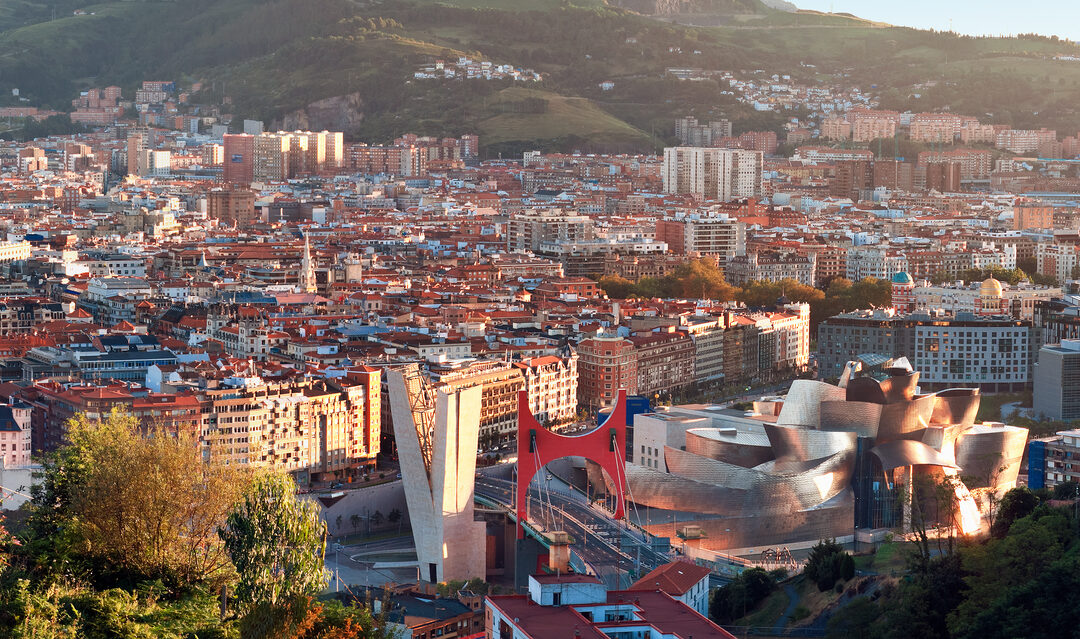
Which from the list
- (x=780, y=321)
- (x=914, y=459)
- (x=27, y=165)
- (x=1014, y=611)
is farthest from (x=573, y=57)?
(x=1014, y=611)

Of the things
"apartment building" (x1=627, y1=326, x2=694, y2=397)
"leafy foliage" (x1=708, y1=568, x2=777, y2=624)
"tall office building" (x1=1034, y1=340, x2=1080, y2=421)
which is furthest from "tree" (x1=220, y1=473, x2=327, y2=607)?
"apartment building" (x1=627, y1=326, x2=694, y2=397)

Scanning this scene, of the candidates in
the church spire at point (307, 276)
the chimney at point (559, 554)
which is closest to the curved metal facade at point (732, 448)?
the chimney at point (559, 554)

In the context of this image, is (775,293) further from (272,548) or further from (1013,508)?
(272,548)

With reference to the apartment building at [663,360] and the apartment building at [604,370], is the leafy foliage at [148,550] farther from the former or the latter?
the apartment building at [663,360]

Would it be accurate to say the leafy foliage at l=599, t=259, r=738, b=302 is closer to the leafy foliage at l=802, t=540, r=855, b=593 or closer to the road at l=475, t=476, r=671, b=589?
the road at l=475, t=476, r=671, b=589

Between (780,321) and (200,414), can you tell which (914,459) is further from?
(780,321)

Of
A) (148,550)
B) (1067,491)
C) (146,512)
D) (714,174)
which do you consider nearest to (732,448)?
(1067,491)
